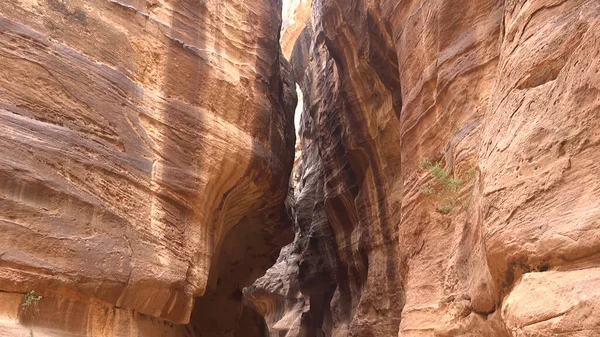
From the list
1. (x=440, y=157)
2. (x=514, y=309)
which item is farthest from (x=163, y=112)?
(x=514, y=309)

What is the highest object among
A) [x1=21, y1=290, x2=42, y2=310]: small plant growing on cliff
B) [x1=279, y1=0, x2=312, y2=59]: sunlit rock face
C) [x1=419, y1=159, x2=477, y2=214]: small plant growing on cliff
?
[x1=279, y1=0, x2=312, y2=59]: sunlit rock face

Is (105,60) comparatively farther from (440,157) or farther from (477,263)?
(477,263)

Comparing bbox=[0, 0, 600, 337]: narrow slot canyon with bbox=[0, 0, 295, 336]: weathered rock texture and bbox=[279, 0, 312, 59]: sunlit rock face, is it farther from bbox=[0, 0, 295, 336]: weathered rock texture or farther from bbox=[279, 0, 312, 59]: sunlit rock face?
bbox=[279, 0, 312, 59]: sunlit rock face

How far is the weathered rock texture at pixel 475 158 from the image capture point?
9.50 ft

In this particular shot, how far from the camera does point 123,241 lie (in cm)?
644

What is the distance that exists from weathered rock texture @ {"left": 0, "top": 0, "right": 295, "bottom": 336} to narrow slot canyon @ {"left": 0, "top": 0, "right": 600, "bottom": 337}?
23mm

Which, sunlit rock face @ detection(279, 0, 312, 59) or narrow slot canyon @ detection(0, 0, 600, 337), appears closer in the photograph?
narrow slot canyon @ detection(0, 0, 600, 337)

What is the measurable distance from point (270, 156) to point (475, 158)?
16.3 feet

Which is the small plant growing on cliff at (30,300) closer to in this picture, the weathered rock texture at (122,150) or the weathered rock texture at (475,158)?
the weathered rock texture at (122,150)

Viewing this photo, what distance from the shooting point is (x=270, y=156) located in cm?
941

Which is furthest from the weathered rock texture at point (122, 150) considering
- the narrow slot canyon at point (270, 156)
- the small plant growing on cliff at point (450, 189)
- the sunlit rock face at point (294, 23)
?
the sunlit rock face at point (294, 23)

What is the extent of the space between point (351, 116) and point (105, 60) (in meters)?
6.50

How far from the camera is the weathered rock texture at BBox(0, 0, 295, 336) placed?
5.85 m

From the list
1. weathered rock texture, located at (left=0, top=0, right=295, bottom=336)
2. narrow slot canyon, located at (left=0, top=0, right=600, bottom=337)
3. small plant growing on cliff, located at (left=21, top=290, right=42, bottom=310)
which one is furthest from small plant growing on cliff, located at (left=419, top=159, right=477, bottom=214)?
small plant growing on cliff, located at (left=21, top=290, right=42, bottom=310)
